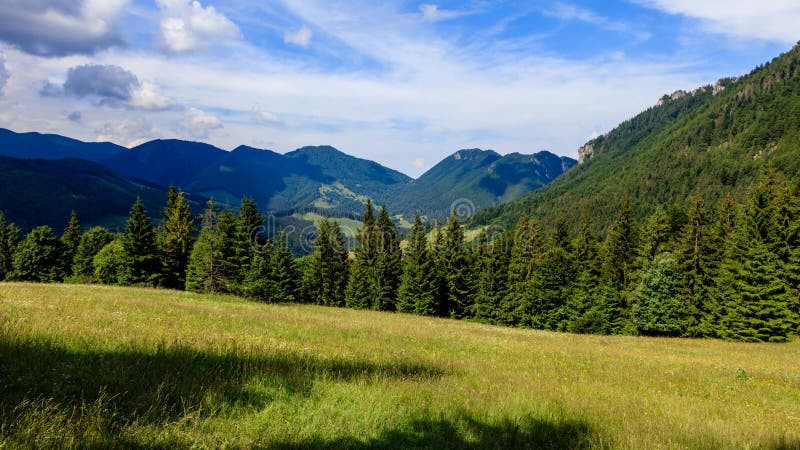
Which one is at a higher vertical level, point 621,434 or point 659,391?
point 621,434

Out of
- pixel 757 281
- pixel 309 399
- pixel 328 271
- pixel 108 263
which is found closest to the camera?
pixel 309 399

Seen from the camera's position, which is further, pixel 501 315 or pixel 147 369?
pixel 501 315

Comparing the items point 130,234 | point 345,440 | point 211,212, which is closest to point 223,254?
point 211,212

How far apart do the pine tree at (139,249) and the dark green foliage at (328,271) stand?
71.2 feet

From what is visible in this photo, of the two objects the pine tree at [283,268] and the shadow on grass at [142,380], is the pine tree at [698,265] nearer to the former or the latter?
the pine tree at [283,268]

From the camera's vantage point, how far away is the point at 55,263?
6862 cm

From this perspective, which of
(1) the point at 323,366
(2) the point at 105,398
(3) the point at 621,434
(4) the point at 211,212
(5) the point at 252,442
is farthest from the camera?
(4) the point at 211,212

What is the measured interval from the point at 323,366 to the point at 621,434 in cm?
562

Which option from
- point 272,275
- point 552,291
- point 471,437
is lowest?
point 552,291

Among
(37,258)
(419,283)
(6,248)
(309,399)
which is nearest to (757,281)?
(419,283)

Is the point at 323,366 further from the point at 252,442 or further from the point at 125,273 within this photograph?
the point at 125,273

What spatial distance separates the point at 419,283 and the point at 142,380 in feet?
175

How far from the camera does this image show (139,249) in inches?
2144

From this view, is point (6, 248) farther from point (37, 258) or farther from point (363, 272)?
point (363, 272)
